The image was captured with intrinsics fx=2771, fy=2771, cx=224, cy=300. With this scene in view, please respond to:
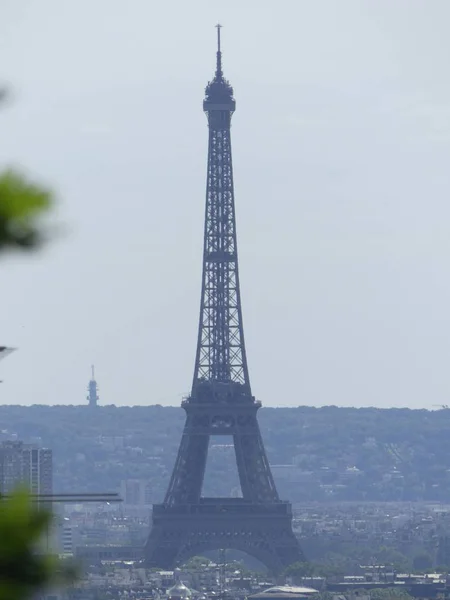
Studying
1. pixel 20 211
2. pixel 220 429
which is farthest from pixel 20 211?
pixel 220 429

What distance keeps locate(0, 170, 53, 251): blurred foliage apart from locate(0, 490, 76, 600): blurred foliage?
508 millimetres

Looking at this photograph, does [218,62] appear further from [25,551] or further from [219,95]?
[25,551]

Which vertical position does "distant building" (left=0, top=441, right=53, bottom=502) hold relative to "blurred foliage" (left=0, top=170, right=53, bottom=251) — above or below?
above

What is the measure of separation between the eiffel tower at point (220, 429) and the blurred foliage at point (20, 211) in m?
90.8

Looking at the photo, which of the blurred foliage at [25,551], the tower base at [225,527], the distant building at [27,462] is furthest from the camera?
the distant building at [27,462]

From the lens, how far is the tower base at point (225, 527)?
9631 centimetres

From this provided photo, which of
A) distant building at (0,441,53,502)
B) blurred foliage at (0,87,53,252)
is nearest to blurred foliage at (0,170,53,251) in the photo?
blurred foliage at (0,87,53,252)

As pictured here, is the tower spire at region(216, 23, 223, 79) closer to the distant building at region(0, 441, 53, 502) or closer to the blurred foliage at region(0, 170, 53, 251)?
the distant building at region(0, 441, 53, 502)

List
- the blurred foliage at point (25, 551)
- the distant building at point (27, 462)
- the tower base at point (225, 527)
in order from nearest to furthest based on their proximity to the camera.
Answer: the blurred foliage at point (25, 551) < the tower base at point (225, 527) < the distant building at point (27, 462)

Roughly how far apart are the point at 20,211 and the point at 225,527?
92.6 meters

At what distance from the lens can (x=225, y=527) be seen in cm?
9775

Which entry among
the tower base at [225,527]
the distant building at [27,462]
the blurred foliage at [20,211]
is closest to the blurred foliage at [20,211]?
the blurred foliage at [20,211]

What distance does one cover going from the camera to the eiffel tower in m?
97.0

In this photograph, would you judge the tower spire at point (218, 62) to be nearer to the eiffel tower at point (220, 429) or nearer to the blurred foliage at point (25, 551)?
the eiffel tower at point (220, 429)
